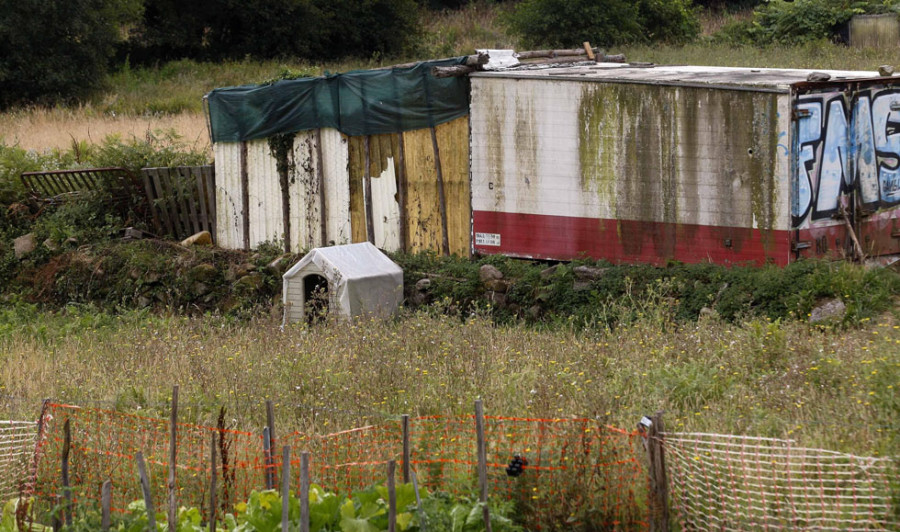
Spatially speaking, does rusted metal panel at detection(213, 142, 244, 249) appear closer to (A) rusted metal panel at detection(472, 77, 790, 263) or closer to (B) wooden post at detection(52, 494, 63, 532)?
(A) rusted metal panel at detection(472, 77, 790, 263)

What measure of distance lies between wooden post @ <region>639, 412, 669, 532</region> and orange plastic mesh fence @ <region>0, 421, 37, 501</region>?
4204 mm

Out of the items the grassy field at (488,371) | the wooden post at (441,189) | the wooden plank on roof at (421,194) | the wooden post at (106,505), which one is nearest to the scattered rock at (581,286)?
the grassy field at (488,371)

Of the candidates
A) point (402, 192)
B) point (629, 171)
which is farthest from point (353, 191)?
point (629, 171)

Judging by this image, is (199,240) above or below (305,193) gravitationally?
below

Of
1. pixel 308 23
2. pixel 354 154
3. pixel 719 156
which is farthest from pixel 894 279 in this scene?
pixel 308 23

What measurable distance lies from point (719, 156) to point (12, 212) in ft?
37.2

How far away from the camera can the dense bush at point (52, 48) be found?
104ft

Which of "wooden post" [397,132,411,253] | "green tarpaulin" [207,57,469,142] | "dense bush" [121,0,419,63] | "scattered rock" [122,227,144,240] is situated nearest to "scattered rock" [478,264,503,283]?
"wooden post" [397,132,411,253]

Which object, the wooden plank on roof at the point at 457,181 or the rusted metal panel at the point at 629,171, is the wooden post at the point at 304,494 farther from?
the wooden plank on roof at the point at 457,181

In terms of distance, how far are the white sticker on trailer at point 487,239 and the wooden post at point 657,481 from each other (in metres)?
8.66

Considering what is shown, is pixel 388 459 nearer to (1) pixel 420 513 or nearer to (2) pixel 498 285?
(1) pixel 420 513

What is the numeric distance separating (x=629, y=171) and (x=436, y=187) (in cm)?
299

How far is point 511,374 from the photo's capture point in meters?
9.06

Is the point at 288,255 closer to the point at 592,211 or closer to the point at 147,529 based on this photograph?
the point at 592,211
